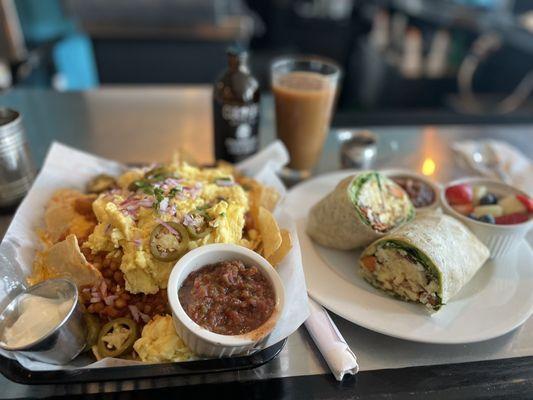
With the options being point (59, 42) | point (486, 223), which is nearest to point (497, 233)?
point (486, 223)

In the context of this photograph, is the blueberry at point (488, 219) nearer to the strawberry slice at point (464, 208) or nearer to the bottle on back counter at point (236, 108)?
the strawberry slice at point (464, 208)

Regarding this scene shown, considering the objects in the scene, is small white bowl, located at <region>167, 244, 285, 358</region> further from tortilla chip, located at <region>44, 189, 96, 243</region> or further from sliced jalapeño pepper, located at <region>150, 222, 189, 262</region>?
tortilla chip, located at <region>44, 189, 96, 243</region>

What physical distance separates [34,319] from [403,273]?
1065mm

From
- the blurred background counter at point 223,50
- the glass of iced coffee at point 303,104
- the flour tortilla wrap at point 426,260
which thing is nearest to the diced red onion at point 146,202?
the flour tortilla wrap at point 426,260

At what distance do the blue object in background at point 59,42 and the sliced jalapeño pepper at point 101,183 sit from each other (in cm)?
292

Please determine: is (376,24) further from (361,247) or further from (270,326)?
(270,326)

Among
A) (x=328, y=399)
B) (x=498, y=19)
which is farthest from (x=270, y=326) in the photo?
(x=498, y=19)

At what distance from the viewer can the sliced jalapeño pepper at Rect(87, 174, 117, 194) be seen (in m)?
1.64

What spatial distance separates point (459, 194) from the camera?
165cm

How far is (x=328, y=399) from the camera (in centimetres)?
111

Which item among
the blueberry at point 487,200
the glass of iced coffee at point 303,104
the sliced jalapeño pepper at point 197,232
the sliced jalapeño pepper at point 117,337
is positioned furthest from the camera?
the glass of iced coffee at point 303,104

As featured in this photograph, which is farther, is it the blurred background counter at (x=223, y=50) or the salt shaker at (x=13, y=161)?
the blurred background counter at (x=223, y=50)

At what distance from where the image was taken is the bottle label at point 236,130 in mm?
1833

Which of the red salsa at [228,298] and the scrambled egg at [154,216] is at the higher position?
the scrambled egg at [154,216]
